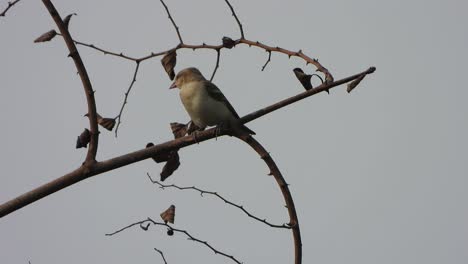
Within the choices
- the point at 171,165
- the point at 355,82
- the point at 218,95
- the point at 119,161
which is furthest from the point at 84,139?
the point at 218,95

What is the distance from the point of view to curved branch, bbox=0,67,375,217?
2689 mm

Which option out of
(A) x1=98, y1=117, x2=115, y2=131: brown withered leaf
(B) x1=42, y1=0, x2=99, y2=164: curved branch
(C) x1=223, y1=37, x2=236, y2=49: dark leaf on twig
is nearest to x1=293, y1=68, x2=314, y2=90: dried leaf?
(C) x1=223, y1=37, x2=236, y2=49: dark leaf on twig

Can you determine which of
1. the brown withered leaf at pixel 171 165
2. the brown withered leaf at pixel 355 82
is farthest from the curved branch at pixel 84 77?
the brown withered leaf at pixel 355 82

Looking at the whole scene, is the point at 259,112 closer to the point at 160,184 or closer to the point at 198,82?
the point at 160,184

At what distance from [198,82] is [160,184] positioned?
2807mm

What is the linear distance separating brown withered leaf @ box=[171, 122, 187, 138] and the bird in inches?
86.2

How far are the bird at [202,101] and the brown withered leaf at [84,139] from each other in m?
2.78

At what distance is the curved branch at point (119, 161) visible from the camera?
2.69m

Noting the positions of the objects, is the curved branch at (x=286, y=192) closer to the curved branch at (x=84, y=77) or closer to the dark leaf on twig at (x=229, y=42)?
the dark leaf on twig at (x=229, y=42)

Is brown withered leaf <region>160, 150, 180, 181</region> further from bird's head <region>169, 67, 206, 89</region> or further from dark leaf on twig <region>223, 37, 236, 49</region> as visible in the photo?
bird's head <region>169, 67, 206, 89</region>

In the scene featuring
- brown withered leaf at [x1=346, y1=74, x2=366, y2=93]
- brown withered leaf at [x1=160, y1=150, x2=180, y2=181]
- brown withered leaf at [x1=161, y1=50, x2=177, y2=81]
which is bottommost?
brown withered leaf at [x1=160, y1=150, x2=180, y2=181]

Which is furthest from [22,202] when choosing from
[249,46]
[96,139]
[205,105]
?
[205,105]

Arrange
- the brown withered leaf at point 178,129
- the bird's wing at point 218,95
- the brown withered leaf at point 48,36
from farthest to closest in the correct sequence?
the bird's wing at point 218,95 < the brown withered leaf at point 178,129 < the brown withered leaf at point 48,36

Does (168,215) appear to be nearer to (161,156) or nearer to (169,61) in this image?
(161,156)
